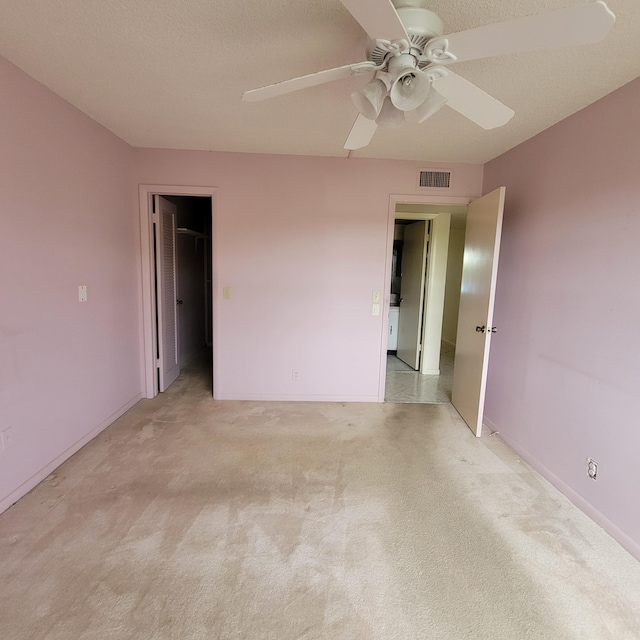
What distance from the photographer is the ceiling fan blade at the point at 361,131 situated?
5.34ft

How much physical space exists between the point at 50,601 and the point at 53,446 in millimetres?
1099

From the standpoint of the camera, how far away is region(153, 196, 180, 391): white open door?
3331mm

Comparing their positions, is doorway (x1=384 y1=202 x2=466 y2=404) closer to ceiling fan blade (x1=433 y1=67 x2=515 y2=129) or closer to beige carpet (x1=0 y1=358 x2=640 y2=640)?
beige carpet (x1=0 y1=358 x2=640 y2=640)

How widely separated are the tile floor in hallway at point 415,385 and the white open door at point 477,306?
0.37 meters

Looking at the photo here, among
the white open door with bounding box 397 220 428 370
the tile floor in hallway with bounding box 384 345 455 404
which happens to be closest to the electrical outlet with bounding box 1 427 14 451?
the tile floor in hallway with bounding box 384 345 455 404

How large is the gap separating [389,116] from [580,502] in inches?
93.2

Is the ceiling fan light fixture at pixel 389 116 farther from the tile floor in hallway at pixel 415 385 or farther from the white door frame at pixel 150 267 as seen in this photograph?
the tile floor in hallway at pixel 415 385

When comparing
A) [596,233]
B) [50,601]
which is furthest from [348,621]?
[596,233]

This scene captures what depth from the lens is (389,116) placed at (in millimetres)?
1500

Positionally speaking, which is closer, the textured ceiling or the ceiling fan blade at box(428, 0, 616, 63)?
the ceiling fan blade at box(428, 0, 616, 63)

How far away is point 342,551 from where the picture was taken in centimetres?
162

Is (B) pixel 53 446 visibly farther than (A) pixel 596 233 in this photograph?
Yes

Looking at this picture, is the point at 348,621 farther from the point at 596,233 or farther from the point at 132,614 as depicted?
the point at 596,233

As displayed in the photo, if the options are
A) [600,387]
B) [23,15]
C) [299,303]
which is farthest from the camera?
[299,303]
